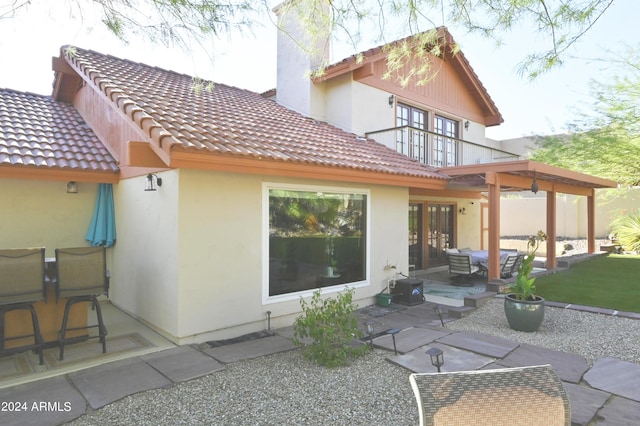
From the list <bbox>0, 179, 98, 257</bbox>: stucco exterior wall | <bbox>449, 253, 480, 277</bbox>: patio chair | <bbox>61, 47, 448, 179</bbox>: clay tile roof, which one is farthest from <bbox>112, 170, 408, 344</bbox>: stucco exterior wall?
<bbox>449, 253, 480, 277</bbox>: patio chair

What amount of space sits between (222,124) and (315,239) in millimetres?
2927

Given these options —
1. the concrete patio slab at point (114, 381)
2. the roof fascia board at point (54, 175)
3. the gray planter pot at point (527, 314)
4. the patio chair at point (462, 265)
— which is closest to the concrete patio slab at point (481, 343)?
the gray planter pot at point (527, 314)

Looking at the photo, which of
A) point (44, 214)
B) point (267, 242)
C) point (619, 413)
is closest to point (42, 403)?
point (267, 242)

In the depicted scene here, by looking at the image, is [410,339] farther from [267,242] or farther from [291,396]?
[267,242]

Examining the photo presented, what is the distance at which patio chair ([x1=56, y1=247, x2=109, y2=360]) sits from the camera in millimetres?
5500

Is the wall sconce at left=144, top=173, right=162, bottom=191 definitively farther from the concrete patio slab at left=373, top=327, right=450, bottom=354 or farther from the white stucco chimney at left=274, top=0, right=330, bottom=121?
the white stucco chimney at left=274, top=0, right=330, bottom=121

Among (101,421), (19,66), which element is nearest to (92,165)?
(19,66)

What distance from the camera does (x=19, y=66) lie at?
498 centimetres

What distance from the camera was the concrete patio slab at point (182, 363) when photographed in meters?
4.91

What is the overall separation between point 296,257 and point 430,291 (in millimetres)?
4801

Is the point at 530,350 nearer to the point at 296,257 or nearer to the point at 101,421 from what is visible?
the point at 296,257

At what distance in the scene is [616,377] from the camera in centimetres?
479

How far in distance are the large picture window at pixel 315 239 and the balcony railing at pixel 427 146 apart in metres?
3.89

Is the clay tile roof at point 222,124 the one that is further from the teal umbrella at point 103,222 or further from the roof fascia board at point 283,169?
the teal umbrella at point 103,222
